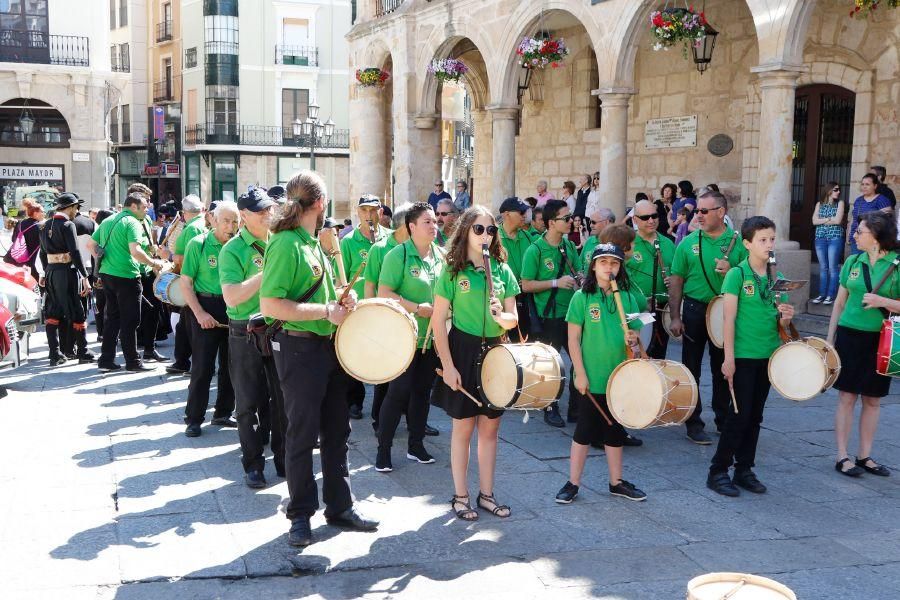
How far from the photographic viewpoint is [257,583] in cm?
440

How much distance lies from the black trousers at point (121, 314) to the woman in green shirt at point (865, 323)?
22.6 feet

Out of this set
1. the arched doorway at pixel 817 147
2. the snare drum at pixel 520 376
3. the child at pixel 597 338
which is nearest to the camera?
the snare drum at pixel 520 376

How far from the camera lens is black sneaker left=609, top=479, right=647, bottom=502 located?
5582 millimetres

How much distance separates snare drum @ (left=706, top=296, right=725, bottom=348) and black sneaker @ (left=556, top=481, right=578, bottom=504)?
174cm

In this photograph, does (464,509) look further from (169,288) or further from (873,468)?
(169,288)

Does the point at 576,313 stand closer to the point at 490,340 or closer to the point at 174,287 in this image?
the point at 490,340

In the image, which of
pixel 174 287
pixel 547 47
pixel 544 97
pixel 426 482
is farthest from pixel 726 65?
pixel 426 482

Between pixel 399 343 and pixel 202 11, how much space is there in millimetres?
40808

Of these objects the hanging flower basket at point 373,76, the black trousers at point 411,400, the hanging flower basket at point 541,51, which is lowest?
the black trousers at point 411,400

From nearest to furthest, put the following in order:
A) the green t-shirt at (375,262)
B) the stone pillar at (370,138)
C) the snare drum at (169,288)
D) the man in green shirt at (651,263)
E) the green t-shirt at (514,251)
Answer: the green t-shirt at (375,262) < the man in green shirt at (651,263) < the green t-shirt at (514,251) < the snare drum at (169,288) < the stone pillar at (370,138)

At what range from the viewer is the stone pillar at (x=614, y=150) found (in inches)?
515

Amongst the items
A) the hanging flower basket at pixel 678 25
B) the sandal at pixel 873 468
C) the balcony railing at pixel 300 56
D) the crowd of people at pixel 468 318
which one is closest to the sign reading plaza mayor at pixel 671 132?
the hanging flower basket at pixel 678 25

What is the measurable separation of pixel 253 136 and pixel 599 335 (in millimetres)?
38920

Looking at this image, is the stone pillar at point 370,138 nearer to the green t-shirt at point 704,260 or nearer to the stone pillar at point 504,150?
the stone pillar at point 504,150
